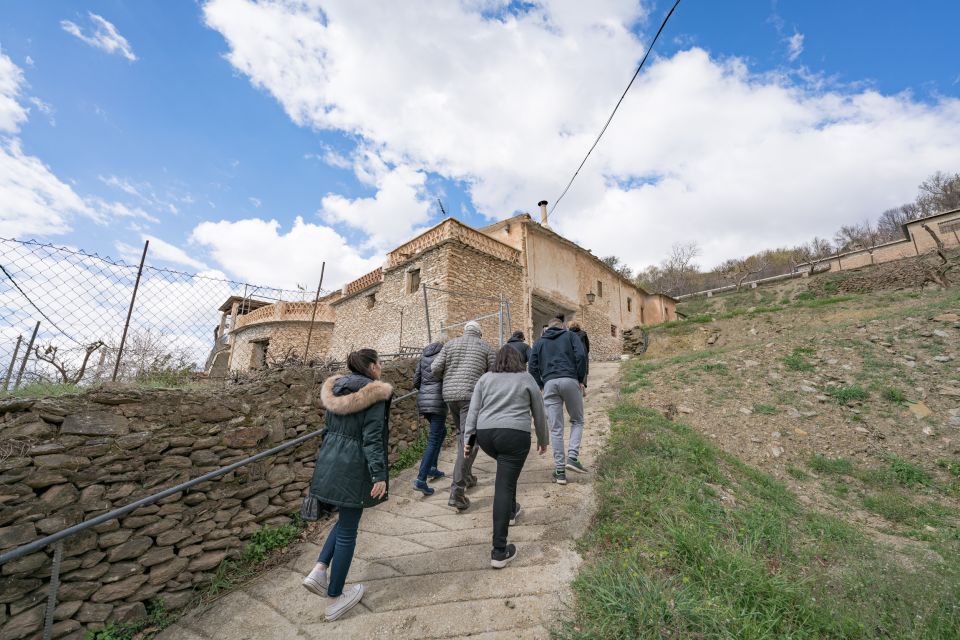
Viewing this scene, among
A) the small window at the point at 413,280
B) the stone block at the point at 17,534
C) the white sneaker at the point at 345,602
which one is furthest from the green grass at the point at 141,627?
the small window at the point at 413,280

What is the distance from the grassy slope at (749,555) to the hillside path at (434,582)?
0.89 feet

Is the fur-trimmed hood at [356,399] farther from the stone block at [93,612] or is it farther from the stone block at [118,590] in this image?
the stone block at [93,612]

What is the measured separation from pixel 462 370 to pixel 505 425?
1.35 metres

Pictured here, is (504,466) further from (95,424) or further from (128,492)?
(95,424)

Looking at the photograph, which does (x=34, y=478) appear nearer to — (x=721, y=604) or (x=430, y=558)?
(x=430, y=558)

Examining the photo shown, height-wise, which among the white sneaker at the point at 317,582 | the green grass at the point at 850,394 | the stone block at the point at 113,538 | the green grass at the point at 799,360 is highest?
the green grass at the point at 799,360

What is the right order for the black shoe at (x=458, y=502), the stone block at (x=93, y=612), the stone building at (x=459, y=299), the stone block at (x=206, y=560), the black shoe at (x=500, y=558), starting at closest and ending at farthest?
1. the stone block at (x=93, y=612)
2. the black shoe at (x=500, y=558)
3. the stone block at (x=206, y=560)
4. the black shoe at (x=458, y=502)
5. the stone building at (x=459, y=299)

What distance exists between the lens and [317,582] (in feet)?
8.94

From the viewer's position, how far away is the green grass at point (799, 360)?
7.89 meters

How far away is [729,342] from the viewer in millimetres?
13672

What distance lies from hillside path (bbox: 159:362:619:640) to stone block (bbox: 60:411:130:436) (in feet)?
5.19

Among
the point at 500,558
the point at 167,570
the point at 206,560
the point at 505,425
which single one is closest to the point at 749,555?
the point at 500,558

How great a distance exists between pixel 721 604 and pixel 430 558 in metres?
2.07

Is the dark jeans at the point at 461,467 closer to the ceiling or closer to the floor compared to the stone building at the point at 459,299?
closer to the floor
